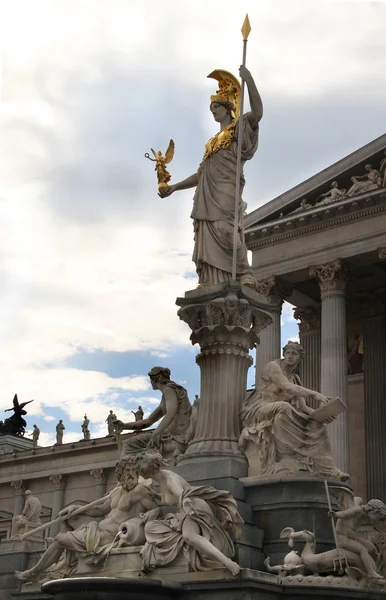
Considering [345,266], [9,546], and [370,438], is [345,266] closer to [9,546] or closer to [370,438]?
[370,438]

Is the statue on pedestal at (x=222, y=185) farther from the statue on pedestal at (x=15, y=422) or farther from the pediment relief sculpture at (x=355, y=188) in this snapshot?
the statue on pedestal at (x=15, y=422)

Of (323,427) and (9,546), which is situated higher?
(323,427)

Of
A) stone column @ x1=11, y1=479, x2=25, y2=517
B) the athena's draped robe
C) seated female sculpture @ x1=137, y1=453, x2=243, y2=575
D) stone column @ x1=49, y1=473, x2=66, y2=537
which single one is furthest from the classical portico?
stone column @ x1=11, y1=479, x2=25, y2=517

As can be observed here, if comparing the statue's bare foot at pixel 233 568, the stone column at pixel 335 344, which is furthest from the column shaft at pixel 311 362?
the statue's bare foot at pixel 233 568

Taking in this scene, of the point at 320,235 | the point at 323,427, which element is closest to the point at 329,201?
the point at 320,235

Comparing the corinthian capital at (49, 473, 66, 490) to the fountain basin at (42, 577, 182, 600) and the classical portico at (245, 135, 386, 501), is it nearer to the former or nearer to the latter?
the classical portico at (245, 135, 386, 501)

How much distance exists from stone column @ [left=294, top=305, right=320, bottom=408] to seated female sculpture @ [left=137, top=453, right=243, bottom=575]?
30870 mm

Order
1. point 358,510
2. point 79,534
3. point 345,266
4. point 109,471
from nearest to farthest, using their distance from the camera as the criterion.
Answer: point 358,510 < point 79,534 < point 345,266 < point 109,471

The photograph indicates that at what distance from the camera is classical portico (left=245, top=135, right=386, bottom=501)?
39750mm

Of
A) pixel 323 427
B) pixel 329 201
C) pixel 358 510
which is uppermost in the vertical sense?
pixel 329 201

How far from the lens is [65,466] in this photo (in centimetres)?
6506

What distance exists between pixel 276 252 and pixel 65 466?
93.8 ft

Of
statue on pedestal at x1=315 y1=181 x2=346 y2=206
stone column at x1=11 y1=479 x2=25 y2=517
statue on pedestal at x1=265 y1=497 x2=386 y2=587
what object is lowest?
statue on pedestal at x1=265 y1=497 x2=386 y2=587

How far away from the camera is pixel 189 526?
11203mm
